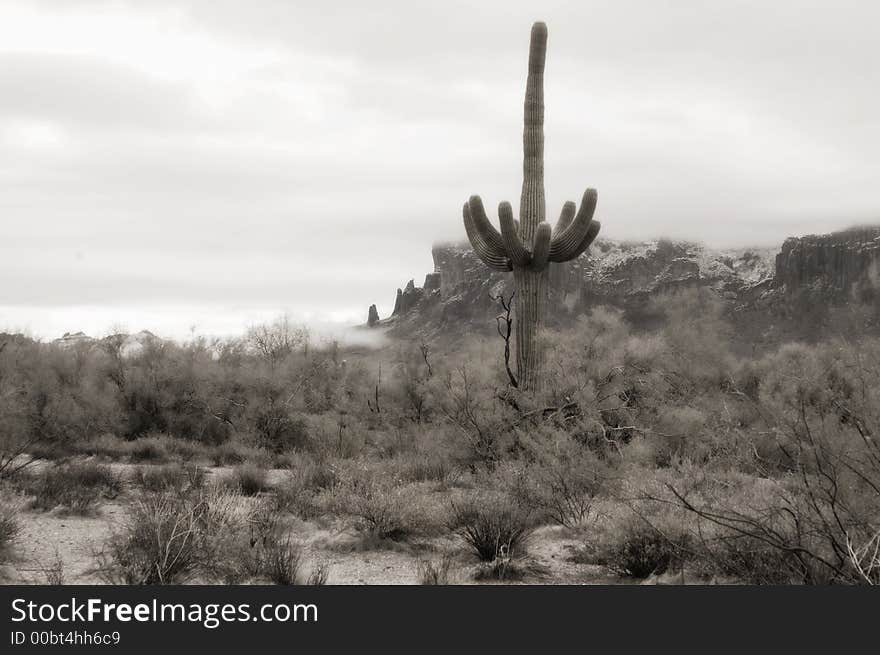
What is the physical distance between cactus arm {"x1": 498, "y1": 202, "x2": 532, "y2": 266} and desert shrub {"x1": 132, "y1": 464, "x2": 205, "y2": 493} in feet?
24.9

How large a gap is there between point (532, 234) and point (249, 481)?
312 inches

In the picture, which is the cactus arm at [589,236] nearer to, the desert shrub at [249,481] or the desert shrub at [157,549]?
the desert shrub at [249,481]

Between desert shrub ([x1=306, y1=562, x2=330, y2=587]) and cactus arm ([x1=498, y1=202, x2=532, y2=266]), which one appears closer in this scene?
desert shrub ([x1=306, y1=562, x2=330, y2=587])

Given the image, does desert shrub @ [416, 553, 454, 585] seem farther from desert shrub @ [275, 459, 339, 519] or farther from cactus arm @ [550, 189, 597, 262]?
cactus arm @ [550, 189, 597, 262]

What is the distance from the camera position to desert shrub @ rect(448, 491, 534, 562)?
1030cm

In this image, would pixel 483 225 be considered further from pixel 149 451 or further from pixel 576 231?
pixel 149 451

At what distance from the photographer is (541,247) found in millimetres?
18203

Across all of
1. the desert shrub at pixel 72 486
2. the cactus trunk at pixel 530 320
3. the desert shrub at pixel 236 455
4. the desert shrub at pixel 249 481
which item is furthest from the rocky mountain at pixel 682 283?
the desert shrub at pixel 72 486

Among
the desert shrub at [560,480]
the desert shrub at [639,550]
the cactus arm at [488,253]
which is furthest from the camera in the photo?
the cactus arm at [488,253]

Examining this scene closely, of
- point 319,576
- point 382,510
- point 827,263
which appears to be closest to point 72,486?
point 382,510

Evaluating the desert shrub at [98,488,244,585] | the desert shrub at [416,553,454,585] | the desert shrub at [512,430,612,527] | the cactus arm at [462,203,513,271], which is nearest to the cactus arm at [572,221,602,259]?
the cactus arm at [462,203,513,271]

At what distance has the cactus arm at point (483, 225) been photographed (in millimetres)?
18781

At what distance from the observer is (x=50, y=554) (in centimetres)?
1058

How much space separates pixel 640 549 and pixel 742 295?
231 feet
